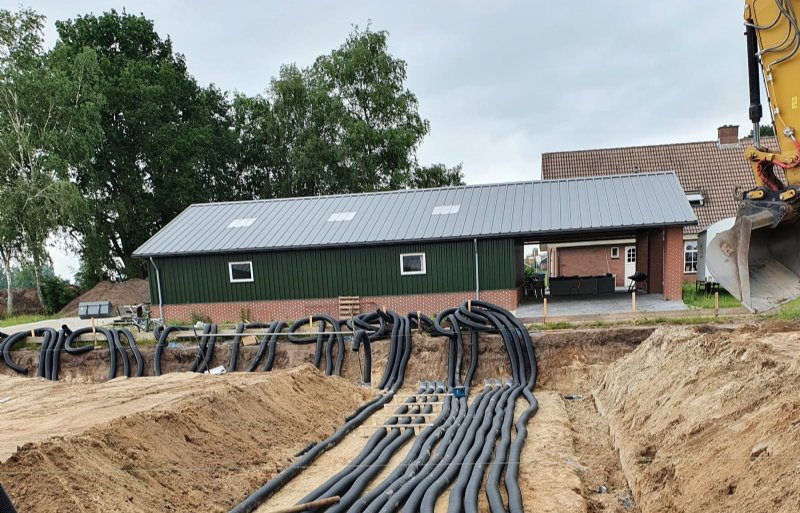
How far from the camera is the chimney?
27.0 metres

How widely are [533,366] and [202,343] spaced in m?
7.43

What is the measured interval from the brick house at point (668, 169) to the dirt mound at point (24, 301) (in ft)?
84.5

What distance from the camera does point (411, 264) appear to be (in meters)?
16.7

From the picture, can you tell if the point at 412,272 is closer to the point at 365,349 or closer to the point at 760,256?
the point at 365,349

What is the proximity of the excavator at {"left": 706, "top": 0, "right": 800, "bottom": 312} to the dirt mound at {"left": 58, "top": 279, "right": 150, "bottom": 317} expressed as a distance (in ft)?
83.1

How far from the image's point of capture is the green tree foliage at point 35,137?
23.2 meters

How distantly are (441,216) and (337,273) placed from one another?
13.0ft

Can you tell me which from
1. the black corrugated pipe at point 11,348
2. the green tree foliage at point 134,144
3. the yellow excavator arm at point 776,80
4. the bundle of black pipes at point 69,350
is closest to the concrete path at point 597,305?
the yellow excavator arm at point 776,80

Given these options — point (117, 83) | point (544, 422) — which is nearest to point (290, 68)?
point (117, 83)

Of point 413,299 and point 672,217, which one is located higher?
point 672,217

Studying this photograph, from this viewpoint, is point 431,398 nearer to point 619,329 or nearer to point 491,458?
point 491,458

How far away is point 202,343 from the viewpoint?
1209 cm

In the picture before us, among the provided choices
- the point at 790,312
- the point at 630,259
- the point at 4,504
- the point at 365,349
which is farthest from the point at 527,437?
the point at 630,259

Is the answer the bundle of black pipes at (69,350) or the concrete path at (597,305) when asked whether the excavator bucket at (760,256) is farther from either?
the bundle of black pipes at (69,350)
